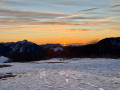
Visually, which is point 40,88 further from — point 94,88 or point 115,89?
point 115,89

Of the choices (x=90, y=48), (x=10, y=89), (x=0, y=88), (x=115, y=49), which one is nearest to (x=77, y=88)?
(x=10, y=89)

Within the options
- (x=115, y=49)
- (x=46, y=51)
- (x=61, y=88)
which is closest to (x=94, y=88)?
(x=61, y=88)

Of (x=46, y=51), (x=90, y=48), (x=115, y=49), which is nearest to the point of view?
(x=90, y=48)

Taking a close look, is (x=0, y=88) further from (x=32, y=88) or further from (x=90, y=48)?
(x=90, y=48)

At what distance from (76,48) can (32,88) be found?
192 ft

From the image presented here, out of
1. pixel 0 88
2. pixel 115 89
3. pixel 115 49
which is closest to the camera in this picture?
pixel 115 89

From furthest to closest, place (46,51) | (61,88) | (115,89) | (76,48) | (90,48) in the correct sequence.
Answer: (46,51)
(76,48)
(90,48)
(61,88)
(115,89)

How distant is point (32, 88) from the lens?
11359 millimetres

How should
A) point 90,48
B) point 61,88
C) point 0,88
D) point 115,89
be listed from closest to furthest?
point 115,89 → point 61,88 → point 0,88 → point 90,48

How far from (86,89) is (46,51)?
6822cm

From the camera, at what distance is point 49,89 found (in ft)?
35.5

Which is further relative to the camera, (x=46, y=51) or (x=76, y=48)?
(x=46, y=51)

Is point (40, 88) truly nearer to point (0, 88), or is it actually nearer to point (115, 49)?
point (0, 88)

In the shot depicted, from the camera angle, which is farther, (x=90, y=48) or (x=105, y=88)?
(x=90, y=48)
